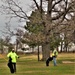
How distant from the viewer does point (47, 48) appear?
62312 mm

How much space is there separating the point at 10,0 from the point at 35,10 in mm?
4687

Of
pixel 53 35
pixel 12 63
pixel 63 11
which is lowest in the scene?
pixel 12 63

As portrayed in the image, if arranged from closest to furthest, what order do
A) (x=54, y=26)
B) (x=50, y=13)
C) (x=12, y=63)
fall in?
1. (x=12, y=63)
2. (x=54, y=26)
3. (x=50, y=13)

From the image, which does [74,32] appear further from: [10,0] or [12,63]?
[12,63]

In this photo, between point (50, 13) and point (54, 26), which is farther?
point (50, 13)

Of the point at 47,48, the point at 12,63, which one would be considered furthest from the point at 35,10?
the point at 12,63

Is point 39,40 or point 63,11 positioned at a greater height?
point 63,11

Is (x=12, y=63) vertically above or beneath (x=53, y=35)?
beneath

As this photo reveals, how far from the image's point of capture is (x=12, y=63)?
30.0 metres

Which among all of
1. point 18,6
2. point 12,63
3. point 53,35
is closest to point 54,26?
point 53,35

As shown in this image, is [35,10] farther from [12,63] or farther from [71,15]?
[12,63]

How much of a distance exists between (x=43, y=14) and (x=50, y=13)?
1.85m

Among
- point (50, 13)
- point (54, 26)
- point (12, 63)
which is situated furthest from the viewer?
point (50, 13)

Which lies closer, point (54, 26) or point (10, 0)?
point (54, 26)
